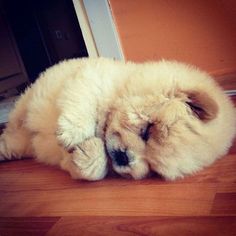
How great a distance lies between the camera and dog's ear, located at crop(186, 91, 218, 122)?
1078 mm

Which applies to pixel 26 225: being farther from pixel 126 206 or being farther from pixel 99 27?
pixel 99 27

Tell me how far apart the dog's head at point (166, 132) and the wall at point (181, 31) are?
788 millimetres

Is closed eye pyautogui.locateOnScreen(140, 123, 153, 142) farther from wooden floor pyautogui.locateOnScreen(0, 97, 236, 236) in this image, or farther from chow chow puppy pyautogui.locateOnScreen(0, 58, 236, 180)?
wooden floor pyautogui.locateOnScreen(0, 97, 236, 236)

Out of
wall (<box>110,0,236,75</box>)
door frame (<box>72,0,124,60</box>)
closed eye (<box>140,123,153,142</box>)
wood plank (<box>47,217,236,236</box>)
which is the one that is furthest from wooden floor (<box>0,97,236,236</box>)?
door frame (<box>72,0,124,60</box>)

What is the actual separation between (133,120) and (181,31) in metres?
0.94

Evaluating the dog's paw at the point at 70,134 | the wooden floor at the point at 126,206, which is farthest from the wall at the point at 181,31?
the dog's paw at the point at 70,134

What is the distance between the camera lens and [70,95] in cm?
130

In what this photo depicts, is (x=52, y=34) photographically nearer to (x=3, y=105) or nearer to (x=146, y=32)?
(x=3, y=105)

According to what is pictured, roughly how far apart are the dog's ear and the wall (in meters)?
0.85

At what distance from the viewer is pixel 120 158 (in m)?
1.17

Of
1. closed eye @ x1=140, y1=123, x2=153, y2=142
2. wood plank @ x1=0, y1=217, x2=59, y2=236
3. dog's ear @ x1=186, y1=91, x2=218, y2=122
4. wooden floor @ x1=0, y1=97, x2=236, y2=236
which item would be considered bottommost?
wooden floor @ x1=0, y1=97, x2=236, y2=236

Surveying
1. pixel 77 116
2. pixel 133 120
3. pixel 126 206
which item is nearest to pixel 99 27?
pixel 77 116

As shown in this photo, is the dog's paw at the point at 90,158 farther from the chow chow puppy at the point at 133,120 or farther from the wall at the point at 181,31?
the wall at the point at 181,31

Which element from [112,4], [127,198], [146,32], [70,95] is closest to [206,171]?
[127,198]
